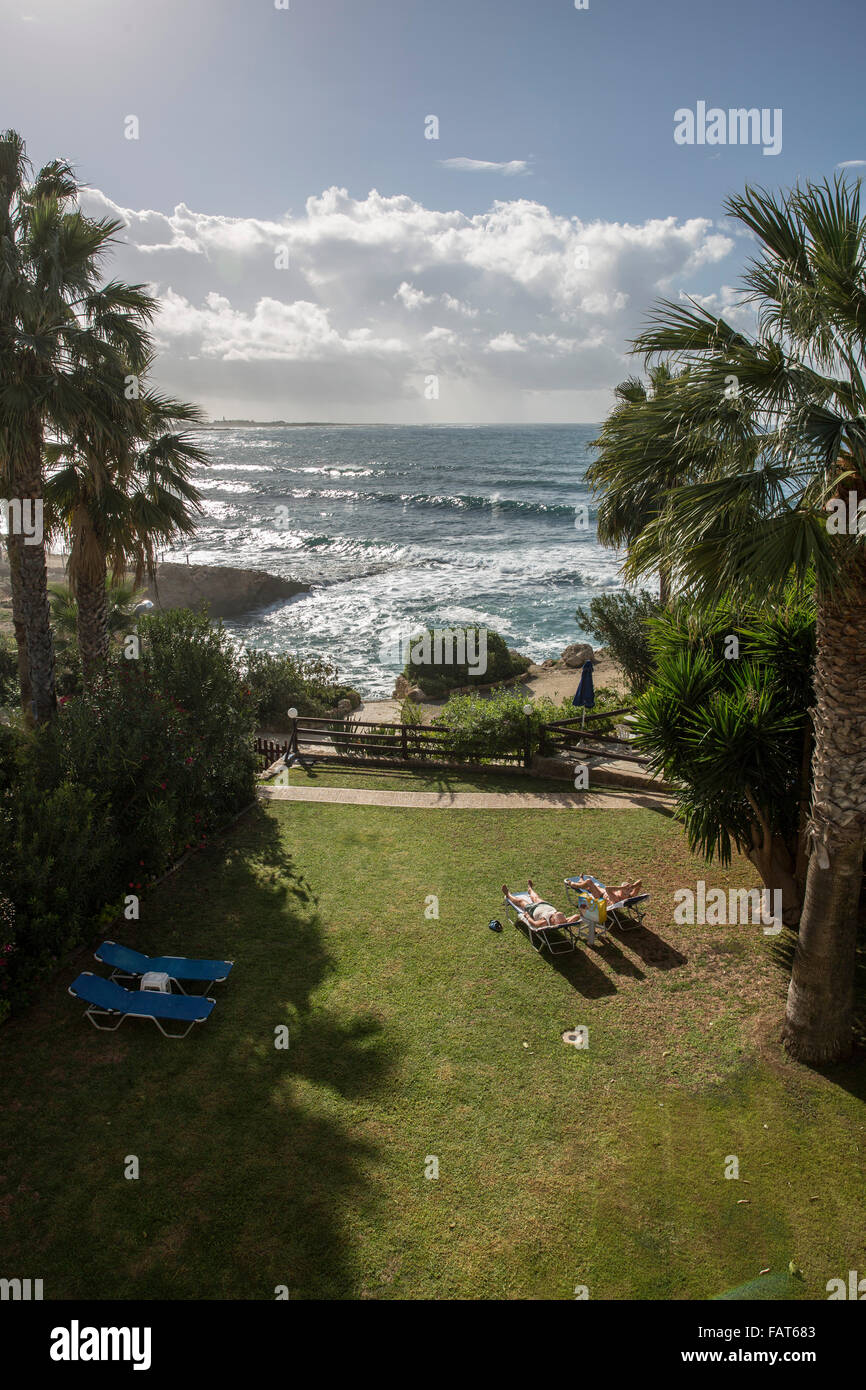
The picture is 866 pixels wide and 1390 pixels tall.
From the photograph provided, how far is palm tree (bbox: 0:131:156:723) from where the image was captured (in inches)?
452

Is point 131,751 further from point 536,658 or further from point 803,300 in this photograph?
point 536,658

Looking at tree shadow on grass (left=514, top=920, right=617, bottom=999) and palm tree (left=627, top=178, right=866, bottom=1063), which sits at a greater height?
palm tree (left=627, top=178, right=866, bottom=1063)

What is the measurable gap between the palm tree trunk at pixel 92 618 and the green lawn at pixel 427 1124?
575 centimetres

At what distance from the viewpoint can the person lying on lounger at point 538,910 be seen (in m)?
10.1

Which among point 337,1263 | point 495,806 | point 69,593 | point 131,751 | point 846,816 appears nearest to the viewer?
point 337,1263

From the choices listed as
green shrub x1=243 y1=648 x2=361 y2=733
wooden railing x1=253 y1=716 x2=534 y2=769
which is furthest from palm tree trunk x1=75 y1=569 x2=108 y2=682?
green shrub x1=243 y1=648 x2=361 y2=733

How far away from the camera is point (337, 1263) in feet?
19.7

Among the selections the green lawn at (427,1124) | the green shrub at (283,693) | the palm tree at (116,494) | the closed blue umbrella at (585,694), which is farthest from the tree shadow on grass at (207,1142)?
the green shrub at (283,693)

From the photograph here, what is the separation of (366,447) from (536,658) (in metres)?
167

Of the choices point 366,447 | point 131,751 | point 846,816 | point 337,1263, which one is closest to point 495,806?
point 131,751

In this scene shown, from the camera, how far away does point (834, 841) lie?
743cm

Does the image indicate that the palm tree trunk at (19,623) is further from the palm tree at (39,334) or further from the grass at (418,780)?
the grass at (418,780)

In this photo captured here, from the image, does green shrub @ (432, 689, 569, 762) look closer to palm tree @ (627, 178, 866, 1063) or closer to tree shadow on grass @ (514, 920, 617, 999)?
tree shadow on grass @ (514, 920, 617, 999)

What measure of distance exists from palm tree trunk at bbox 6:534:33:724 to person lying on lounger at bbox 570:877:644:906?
9.56 meters
